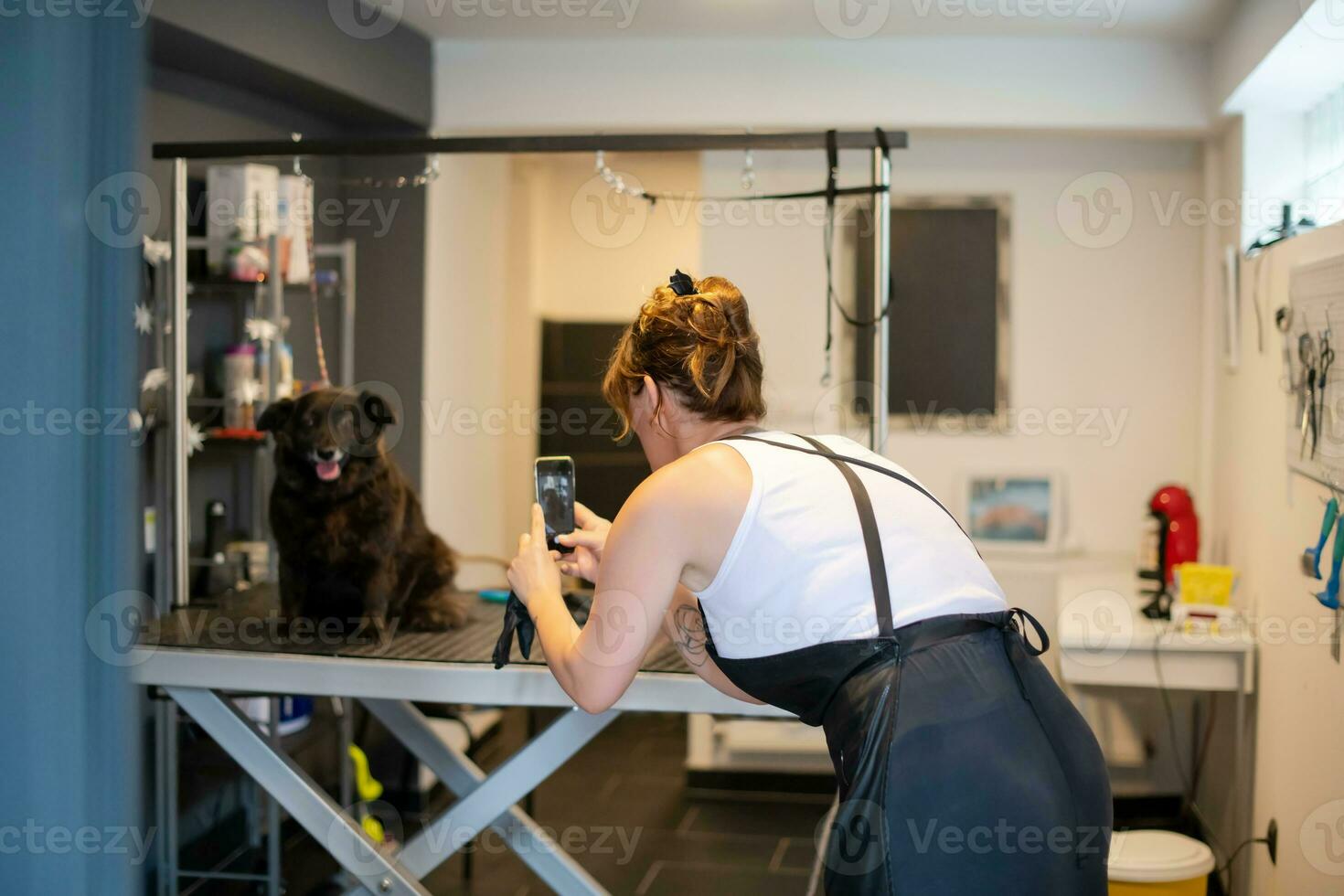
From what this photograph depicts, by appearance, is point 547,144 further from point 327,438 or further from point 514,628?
point 514,628

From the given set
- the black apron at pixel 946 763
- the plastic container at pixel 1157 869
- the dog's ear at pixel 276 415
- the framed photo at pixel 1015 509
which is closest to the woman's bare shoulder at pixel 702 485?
the black apron at pixel 946 763

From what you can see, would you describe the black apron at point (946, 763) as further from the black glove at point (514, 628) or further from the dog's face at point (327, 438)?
the dog's face at point (327, 438)

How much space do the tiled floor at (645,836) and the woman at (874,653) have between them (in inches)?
81.8

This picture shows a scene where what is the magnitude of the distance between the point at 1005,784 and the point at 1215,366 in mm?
3006

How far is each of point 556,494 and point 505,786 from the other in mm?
684

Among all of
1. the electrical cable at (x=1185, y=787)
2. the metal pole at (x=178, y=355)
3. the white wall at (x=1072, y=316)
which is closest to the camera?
the metal pole at (x=178, y=355)

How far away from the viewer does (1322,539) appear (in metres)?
2.28

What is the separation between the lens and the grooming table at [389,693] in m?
2.19

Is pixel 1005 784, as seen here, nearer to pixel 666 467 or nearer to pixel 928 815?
pixel 928 815

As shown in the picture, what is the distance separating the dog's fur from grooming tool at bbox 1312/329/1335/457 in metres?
1.84

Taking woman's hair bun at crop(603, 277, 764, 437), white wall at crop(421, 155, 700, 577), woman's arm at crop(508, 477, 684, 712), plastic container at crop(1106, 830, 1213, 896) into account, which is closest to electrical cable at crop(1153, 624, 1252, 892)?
plastic container at crop(1106, 830, 1213, 896)

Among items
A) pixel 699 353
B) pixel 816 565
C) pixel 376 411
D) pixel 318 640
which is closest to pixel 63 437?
pixel 699 353

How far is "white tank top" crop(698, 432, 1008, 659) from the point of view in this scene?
1371 millimetres

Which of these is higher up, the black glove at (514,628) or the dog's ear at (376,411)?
the dog's ear at (376,411)
